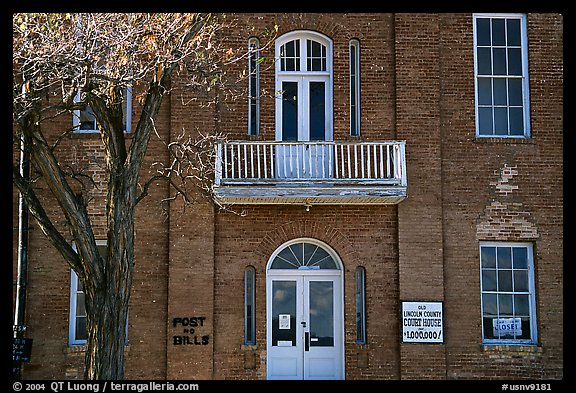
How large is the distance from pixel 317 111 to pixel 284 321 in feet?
13.6

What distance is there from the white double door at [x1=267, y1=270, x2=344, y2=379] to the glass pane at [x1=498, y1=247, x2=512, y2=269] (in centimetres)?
311

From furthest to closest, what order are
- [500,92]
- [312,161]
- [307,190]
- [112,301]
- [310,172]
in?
[500,92] → [312,161] → [310,172] → [307,190] → [112,301]

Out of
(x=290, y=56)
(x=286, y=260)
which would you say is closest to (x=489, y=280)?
(x=286, y=260)

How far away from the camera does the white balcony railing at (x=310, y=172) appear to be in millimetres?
14727

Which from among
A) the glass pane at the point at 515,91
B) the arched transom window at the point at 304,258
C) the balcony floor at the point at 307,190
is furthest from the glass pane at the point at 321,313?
the glass pane at the point at 515,91

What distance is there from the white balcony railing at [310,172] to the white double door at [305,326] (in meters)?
1.67

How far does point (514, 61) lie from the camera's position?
1633 cm

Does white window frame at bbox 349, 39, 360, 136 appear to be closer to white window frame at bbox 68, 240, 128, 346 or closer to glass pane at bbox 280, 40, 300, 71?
glass pane at bbox 280, 40, 300, 71

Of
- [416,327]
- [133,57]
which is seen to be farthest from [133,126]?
[416,327]

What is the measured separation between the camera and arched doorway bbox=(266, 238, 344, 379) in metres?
15.3

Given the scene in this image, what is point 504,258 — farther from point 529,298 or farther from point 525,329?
point 525,329

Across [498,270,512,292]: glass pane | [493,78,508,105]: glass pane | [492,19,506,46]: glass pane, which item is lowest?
[498,270,512,292]: glass pane

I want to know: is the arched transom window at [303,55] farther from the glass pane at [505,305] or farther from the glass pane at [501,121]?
the glass pane at [505,305]

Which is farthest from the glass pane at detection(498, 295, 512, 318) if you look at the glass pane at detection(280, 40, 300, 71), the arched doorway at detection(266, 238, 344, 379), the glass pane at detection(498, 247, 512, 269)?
the glass pane at detection(280, 40, 300, 71)
